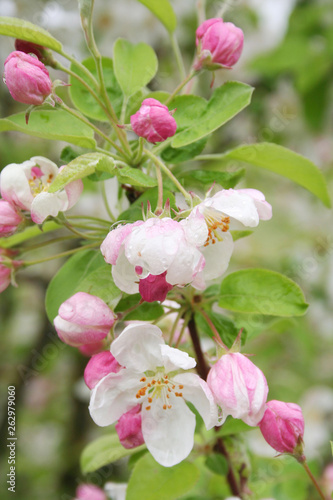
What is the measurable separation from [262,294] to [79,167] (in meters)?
0.35

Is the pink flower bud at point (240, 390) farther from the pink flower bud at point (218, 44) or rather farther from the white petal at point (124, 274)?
the pink flower bud at point (218, 44)

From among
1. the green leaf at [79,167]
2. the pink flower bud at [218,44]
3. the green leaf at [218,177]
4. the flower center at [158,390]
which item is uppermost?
the pink flower bud at [218,44]

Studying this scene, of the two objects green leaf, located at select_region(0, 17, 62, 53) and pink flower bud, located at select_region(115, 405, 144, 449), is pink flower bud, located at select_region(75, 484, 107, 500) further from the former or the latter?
green leaf, located at select_region(0, 17, 62, 53)

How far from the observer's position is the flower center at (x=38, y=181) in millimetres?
899

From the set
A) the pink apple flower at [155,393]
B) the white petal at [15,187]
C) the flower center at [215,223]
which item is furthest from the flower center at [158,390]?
the white petal at [15,187]

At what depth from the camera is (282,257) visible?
114 inches

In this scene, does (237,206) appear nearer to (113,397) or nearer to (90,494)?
(113,397)

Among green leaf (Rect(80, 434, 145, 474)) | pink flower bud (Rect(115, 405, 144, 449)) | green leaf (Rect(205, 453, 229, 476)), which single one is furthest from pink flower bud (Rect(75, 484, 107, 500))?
pink flower bud (Rect(115, 405, 144, 449))

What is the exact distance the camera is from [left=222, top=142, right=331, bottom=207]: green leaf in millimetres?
883

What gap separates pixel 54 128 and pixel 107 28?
2.49 metres

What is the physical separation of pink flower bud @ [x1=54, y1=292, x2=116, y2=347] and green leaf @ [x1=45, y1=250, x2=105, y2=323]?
4.9 inches

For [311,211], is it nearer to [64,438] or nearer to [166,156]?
[64,438]

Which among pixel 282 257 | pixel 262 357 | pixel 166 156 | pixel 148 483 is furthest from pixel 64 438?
pixel 166 156

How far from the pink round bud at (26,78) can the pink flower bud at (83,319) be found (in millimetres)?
284
